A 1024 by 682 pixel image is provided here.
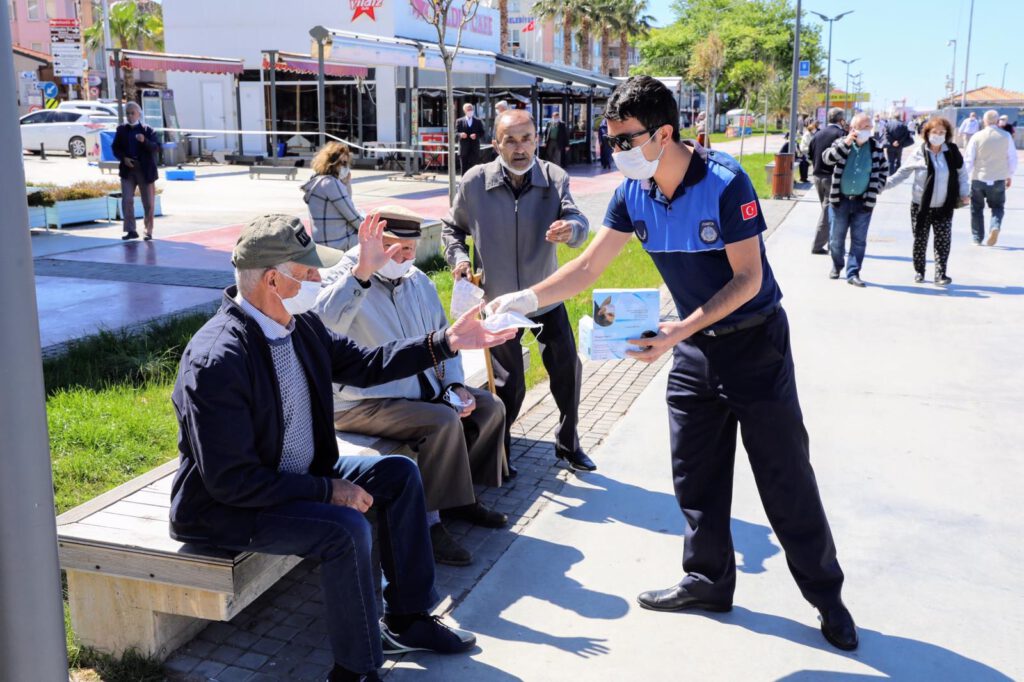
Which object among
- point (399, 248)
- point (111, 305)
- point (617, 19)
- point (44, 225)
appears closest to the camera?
point (399, 248)

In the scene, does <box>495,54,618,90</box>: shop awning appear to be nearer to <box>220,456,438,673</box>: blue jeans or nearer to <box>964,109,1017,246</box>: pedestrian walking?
<box>964,109,1017,246</box>: pedestrian walking

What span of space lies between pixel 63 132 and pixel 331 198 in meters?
28.5

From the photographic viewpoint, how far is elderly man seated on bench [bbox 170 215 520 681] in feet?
10.0

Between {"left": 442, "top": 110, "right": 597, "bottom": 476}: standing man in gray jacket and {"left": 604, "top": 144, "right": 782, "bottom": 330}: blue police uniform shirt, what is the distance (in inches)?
59.1

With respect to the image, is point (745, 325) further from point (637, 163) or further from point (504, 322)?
point (504, 322)

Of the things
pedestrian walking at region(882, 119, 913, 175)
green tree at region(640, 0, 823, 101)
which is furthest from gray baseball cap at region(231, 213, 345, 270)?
green tree at region(640, 0, 823, 101)

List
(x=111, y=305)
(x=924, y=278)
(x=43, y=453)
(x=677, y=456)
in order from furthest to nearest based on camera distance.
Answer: (x=924, y=278)
(x=111, y=305)
(x=677, y=456)
(x=43, y=453)

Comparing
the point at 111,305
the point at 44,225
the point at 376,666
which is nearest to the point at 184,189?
the point at 44,225

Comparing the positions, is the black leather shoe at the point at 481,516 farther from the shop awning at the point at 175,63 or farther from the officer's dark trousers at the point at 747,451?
the shop awning at the point at 175,63

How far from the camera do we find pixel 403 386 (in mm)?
4457

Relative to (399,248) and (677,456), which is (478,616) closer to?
(677,456)

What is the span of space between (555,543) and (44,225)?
42.4 ft

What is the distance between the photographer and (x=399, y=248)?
4.38m

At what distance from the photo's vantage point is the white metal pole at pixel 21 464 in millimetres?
2207
